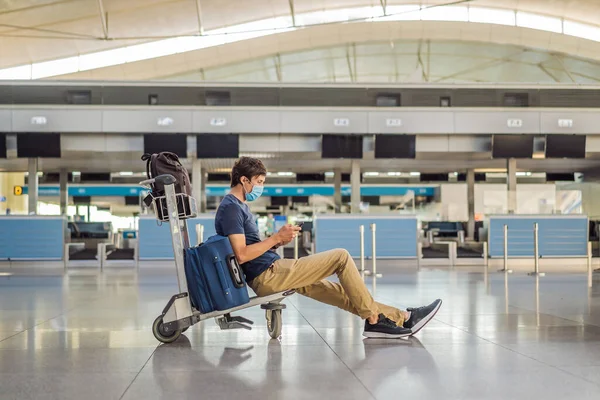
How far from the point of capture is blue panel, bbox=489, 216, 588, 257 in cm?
1839

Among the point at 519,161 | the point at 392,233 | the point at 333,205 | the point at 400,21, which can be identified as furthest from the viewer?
the point at 400,21

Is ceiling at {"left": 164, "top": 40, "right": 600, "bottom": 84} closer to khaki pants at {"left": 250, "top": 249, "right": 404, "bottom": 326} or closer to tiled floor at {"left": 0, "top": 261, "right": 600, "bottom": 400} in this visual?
tiled floor at {"left": 0, "top": 261, "right": 600, "bottom": 400}

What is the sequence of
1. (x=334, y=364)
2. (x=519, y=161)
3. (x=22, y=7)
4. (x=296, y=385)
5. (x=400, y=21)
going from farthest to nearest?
(x=400, y=21) < (x=22, y=7) < (x=519, y=161) < (x=334, y=364) < (x=296, y=385)

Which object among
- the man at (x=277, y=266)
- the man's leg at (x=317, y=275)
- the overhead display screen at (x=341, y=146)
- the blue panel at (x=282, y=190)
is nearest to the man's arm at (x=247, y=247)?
the man at (x=277, y=266)

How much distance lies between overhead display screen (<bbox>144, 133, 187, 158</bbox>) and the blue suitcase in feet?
47.5

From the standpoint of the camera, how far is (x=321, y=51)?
114 ft

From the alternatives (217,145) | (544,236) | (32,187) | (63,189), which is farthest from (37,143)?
(544,236)

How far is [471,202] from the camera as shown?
25.3 meters

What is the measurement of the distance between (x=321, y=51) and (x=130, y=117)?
1781cm

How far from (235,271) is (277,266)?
0.32 m

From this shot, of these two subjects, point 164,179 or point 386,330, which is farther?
point 386,330

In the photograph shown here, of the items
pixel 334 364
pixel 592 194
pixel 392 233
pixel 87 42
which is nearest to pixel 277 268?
pixel 334 364

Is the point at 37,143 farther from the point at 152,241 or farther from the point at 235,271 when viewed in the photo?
the point at 235,271

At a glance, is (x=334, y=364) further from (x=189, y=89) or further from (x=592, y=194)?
(x=592, y=194)
